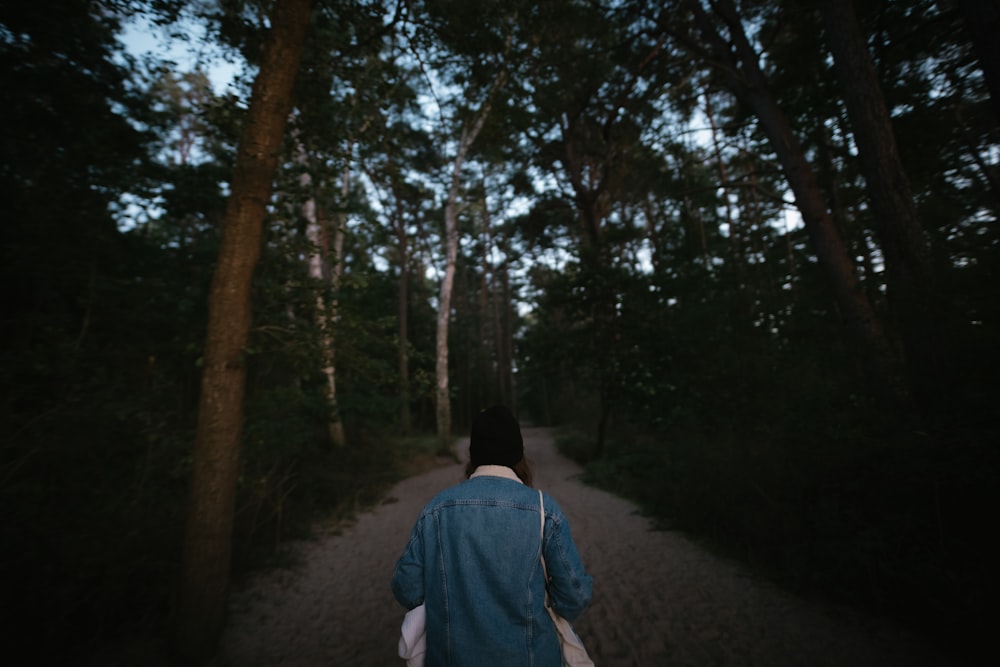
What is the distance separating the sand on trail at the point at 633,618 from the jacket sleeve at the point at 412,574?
2.30 m

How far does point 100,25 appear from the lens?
16.3 feet

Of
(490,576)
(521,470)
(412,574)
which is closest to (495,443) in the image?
(521,470)

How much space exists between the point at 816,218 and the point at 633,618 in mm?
6453

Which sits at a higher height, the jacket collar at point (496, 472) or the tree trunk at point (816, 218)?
the tree trunk at point (816, 218)

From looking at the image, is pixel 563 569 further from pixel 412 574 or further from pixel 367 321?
pixel 367 321

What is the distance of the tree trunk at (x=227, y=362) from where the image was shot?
3.04m

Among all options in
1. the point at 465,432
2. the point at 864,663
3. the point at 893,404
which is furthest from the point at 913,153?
the point at 465,432

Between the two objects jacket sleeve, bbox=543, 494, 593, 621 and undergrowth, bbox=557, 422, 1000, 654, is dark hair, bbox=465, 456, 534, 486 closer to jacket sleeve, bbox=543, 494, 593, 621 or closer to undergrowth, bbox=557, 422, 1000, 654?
jacket sleeve, bbox=543, 494, 593, 621

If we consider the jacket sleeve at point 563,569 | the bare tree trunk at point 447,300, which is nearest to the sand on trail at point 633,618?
the jacket sleeve at point 563,569

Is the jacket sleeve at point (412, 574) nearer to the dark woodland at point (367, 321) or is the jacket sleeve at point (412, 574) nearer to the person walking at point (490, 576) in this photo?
the person walking at point (490, 576)

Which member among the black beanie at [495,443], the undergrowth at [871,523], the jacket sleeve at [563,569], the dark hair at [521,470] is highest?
the black beanie at [495,443]

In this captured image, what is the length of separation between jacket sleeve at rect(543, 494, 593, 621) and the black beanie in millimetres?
263

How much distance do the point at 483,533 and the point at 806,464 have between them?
494 centimetres

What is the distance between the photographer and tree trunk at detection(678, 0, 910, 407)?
191 inches
